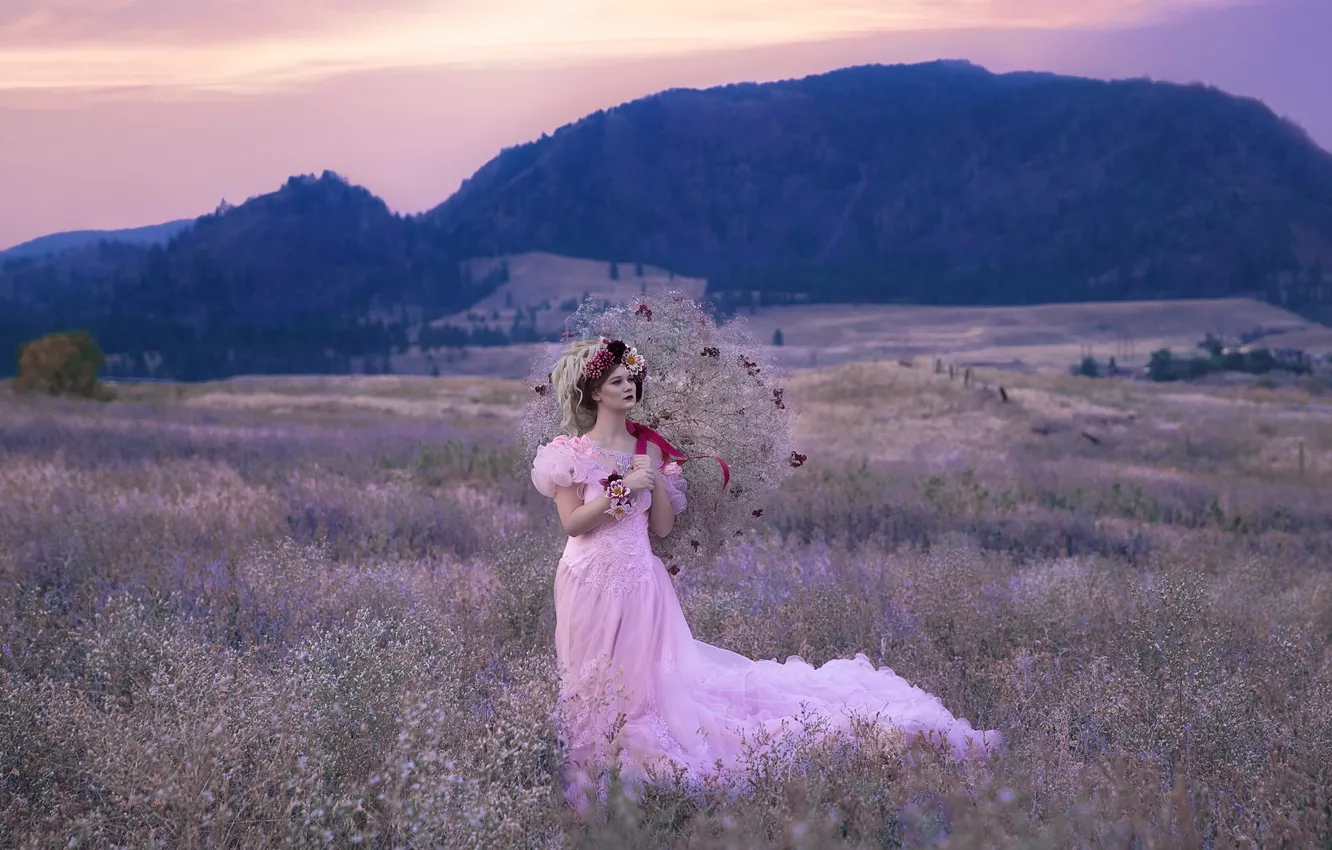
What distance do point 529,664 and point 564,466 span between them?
90cm

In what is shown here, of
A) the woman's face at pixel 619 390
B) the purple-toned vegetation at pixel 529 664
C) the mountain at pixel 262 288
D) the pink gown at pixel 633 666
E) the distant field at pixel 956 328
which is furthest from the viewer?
the mountain at pixel 262 288

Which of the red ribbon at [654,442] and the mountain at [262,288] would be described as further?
the mountain at [262,288]

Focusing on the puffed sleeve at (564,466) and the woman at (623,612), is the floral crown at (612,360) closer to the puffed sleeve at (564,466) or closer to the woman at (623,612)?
the woman at (623,612)

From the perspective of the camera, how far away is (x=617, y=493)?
4.80 m

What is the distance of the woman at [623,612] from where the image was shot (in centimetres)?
495

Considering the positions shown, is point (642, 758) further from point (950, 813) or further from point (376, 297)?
point (376, 297)

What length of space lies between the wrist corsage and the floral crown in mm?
467

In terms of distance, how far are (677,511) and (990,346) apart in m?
124

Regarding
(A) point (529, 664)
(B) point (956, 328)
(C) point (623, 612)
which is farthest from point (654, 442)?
(B) point (956, 328)

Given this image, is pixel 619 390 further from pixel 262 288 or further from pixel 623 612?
pixel 262 288

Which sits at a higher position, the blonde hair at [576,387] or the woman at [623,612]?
the blonde hair at [576,387]

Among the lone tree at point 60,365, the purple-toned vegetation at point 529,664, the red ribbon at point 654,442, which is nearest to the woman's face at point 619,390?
the red ribbon at point 654,442

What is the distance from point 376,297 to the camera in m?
166

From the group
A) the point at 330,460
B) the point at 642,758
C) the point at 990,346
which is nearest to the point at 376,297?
the point at 990,346
